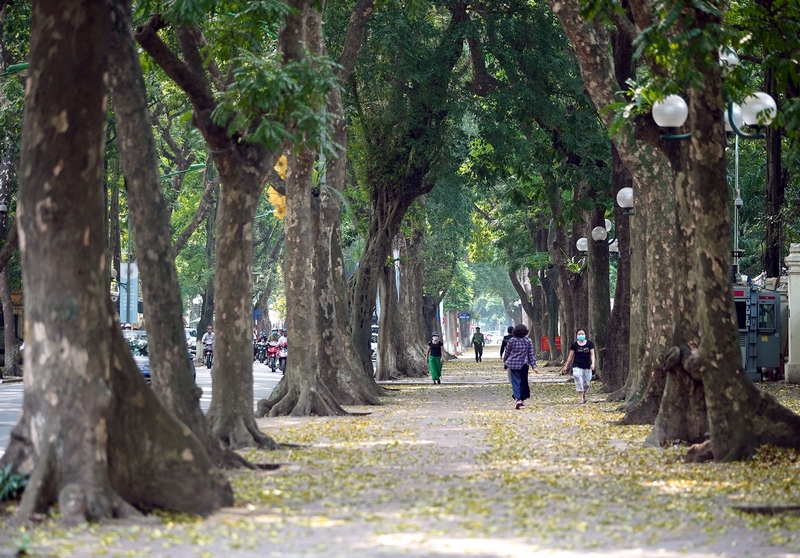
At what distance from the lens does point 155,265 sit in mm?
12672

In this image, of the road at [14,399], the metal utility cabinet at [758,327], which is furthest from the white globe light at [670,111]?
the metal utility cabinet at [758,327]

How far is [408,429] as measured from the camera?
768 inches

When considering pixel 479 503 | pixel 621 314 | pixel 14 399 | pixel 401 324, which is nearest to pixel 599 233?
pixel 621 314

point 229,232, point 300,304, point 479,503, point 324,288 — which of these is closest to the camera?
point 479,503

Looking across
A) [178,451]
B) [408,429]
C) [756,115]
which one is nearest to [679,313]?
[756,115]

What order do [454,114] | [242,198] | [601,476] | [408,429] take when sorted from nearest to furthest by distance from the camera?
[601,476], [242,198], [408,429], [454,114]

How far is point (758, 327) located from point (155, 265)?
23.9 meters

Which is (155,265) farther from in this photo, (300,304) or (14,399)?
(14,399)

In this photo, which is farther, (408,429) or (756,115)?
(408,429)

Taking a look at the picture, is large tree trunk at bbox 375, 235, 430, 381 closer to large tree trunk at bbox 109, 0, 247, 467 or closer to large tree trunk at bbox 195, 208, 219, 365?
large tree trunk at bbox 195, 208, 219, 365

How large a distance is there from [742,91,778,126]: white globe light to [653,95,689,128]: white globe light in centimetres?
106

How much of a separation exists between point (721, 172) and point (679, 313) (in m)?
2.79

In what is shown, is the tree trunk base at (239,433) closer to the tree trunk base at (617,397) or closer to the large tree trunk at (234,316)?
the large tree trunk at (234,316)

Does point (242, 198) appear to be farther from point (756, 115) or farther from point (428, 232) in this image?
point (428, 232)
